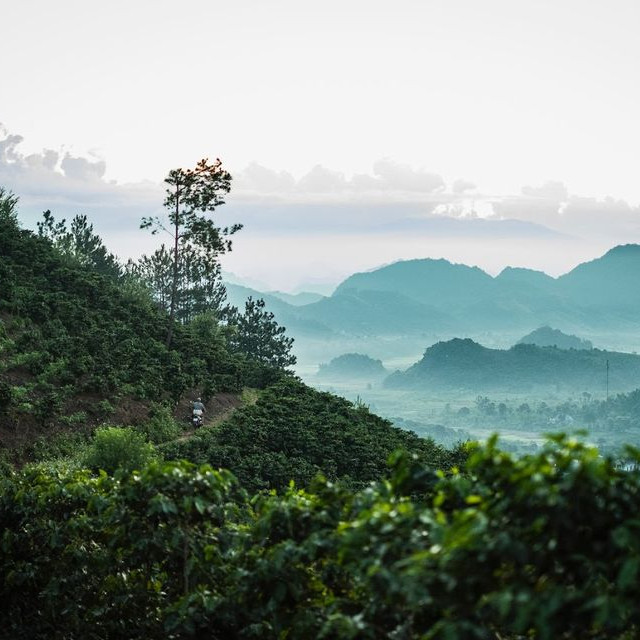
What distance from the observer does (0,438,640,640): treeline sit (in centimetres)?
272

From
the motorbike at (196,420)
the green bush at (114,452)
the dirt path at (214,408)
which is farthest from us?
the dirt path at (214,408)

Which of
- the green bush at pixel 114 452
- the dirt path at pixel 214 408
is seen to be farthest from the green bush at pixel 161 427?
the green bush at pixel 114 452

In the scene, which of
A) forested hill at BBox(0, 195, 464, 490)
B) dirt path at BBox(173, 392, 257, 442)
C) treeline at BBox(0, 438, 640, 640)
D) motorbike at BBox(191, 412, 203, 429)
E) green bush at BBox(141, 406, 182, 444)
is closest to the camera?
treeline at BBox(0, 438, 640, 640)

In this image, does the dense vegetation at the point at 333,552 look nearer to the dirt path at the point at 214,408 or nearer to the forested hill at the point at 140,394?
the forested hill at the point at 140,394

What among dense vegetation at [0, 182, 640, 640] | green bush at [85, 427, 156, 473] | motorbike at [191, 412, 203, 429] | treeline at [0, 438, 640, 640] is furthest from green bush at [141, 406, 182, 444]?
treeline at [0, 438, 640, 640]

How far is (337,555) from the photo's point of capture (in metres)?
4.00

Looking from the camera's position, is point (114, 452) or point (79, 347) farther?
point (79, 347)

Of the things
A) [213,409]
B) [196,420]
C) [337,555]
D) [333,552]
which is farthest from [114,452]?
[337,555]

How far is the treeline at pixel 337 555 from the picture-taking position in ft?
8.93

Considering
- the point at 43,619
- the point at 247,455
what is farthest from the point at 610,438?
the point at 43,619

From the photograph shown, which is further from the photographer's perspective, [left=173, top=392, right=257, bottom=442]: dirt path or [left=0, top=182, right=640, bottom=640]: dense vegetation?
[left=173, top=392, right=257, bottom=442]: dirt path

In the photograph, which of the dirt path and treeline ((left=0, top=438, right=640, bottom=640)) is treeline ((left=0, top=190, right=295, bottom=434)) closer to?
the dirt path

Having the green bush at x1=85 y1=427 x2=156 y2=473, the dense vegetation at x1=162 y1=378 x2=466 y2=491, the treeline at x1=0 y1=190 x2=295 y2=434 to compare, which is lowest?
the dense vegetation at x1=162 y1=378 x2=466 y2=491

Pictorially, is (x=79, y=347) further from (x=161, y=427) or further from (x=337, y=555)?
(x=337, y=555)
